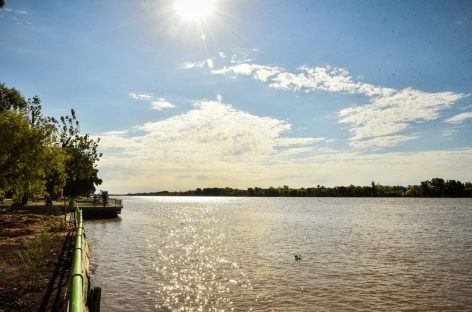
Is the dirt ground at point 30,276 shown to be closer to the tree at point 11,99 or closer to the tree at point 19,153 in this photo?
the tree at point 19,153

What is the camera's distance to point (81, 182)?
95.9 metres

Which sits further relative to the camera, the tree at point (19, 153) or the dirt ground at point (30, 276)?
the tree at point (19, 153)

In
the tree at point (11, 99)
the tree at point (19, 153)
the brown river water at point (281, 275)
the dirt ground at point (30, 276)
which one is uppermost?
the tree at point (11, 99)

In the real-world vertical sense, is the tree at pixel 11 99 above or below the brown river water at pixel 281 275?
above

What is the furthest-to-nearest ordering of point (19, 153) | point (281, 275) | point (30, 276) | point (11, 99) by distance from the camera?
1. point (11, 99)
2. point (19, 153)
3. point (281, 275)
4. point (30, 276)

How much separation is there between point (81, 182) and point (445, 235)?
82750 millimetres

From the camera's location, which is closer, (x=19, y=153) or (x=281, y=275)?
(x=281, y=275)

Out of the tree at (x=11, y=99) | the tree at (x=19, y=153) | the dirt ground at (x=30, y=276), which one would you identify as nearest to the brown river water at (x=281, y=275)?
the dirt ground at (x=30, y=276)

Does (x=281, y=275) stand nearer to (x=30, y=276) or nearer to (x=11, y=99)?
(x=30, y=276)

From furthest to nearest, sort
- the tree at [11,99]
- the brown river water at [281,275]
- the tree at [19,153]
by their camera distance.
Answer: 1. the tree at [11,99]
2. the tree at [19,153]
3. the brown river water at [281,275]

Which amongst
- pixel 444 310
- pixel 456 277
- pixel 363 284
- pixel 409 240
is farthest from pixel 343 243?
pixel 444 310

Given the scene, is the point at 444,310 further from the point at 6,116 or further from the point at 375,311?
the point at 6,116

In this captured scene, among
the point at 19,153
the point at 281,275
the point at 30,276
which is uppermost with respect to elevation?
the point at 19,153

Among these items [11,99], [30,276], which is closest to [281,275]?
[30,276]
